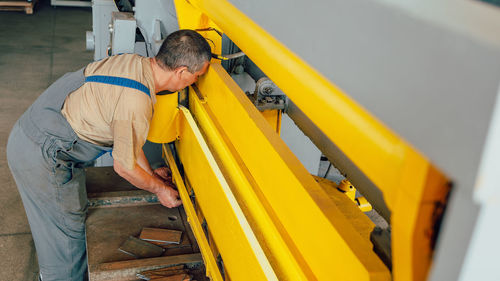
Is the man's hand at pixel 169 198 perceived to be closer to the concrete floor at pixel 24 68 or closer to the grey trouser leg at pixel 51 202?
the grey trouser leg at pixel 51 202

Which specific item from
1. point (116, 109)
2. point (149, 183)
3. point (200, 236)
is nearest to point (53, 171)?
Result: point (149, 183)

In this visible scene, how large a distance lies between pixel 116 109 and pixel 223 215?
27.2 inches

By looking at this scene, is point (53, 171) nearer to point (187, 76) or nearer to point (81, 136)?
point (81, 136)

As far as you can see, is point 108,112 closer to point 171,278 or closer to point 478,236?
point 171,278

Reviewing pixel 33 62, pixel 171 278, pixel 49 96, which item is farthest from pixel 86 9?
pixel 171 278

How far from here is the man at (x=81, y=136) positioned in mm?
1777

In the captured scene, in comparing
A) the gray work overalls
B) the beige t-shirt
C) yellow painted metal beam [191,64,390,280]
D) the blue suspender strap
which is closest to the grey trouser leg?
the gray work overalls

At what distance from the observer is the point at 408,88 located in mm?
430

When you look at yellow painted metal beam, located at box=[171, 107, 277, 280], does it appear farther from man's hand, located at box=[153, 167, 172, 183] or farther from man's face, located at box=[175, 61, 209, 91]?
man's hand, located at box=[153, 167, 172, 183]

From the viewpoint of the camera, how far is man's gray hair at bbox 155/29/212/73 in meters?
1.73

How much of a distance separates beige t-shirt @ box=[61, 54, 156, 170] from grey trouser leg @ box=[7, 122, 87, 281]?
247mm

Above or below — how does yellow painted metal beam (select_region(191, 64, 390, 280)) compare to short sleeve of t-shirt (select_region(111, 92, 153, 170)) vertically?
above

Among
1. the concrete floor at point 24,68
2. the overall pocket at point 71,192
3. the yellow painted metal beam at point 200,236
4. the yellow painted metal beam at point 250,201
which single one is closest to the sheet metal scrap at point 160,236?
the yellow painted metal beam at point 200,236

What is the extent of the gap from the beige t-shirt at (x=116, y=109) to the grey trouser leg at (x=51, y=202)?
0.25m
